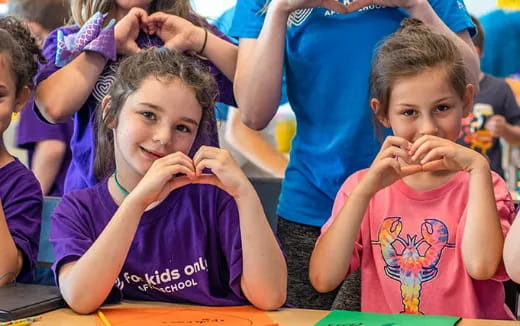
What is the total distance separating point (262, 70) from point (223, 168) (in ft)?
1.20

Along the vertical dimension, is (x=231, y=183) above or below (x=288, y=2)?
below

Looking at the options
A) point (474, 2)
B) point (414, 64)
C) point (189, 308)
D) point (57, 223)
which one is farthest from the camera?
point (474, 2)

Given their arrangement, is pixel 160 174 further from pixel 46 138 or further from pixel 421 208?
pixel 46 138

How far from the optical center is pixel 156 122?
1.65 m

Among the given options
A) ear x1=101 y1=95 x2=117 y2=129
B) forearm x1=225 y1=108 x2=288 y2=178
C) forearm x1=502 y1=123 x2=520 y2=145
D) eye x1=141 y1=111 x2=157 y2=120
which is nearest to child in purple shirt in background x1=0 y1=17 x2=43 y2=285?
ear x1=101 y1=95 x2=117 y2=129

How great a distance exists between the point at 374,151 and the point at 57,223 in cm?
70

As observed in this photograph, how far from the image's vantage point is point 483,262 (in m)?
1.54

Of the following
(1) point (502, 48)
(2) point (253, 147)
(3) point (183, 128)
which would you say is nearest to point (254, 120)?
(3) point (183, 128)

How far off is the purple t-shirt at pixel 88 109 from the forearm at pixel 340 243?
1.30 ft

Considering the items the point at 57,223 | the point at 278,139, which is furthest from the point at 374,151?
the point at 278,139

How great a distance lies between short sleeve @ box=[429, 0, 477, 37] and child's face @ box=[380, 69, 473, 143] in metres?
0.19

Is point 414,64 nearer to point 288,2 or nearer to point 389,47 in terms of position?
point 389,47

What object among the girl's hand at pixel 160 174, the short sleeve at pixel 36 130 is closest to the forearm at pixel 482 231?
the girl's hand at pixel 160 174

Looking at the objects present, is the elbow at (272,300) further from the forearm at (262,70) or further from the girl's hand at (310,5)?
the girl's hand at (310,5)
